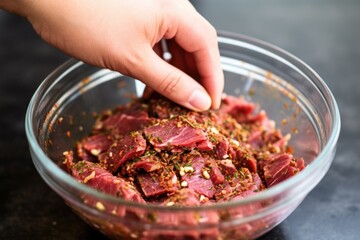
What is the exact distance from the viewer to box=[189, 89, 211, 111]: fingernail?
3.02m

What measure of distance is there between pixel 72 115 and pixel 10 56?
1.45 meters

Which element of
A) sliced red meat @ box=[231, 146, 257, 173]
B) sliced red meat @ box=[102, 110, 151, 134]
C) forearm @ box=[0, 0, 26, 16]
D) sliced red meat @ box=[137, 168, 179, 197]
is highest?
forearm @ box=[0, 0, 26, 16]

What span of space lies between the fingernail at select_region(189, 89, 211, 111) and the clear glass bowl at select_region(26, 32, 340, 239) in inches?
26.5

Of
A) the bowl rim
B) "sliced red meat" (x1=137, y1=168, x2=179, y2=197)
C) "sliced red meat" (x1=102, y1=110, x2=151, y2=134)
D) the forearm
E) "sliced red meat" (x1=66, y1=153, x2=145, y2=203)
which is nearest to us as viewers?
the bowl rim

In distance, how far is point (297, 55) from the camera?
4.63m

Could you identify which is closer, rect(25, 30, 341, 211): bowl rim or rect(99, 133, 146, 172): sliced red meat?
rect(25, 30, 341, 211): bowl rim

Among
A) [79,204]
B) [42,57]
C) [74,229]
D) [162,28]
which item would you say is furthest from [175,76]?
[42,57]

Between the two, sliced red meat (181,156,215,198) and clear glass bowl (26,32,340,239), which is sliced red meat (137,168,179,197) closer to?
sliced red meat (181,156,215,198)

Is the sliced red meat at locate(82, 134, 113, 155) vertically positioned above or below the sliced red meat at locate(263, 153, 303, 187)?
below

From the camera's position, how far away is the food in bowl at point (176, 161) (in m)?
2.71

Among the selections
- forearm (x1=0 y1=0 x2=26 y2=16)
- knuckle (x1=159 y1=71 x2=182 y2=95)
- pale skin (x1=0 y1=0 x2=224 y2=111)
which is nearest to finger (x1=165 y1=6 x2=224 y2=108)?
pale skin (x1=0 y1=0 x2=224 y2=111)

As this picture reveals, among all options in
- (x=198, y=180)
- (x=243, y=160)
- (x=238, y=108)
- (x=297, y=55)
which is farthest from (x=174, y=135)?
(x=297, y=55)

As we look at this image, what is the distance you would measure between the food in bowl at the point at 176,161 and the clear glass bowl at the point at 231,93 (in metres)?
0.16

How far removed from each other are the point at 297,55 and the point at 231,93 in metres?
1.14
